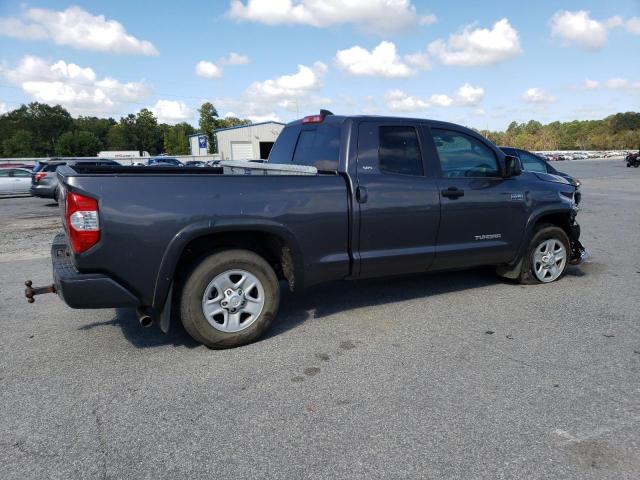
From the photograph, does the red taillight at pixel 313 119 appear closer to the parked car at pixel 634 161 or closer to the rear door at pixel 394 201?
the rear door at pixel 394 201

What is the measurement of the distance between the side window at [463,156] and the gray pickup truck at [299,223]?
2cm

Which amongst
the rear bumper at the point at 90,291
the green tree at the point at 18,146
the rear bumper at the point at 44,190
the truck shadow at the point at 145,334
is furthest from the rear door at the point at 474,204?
the green tree at the point at 18,146

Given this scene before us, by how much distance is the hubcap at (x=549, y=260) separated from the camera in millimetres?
5559

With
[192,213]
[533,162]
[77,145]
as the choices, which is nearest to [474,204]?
[192,213]

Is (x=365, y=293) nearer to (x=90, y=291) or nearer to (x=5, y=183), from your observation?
(x=90, y=291)

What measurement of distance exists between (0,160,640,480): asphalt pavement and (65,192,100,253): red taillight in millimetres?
997

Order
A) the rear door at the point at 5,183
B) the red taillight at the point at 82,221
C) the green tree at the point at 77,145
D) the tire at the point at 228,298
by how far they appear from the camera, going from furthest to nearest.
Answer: the green tree at the point at 77,145
the rear door at the point at 5,183
the tire at the point at 228,298
the red taillight at the point at 82,221

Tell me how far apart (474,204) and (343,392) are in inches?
103

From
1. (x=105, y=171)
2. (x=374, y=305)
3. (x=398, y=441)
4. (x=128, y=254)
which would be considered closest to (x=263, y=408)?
(x=398, y=441)

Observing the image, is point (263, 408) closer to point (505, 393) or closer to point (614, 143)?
point (505, 393)

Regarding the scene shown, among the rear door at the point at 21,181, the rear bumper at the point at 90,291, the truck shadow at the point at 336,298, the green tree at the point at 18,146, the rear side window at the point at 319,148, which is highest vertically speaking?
the green tree at the point at 18,146

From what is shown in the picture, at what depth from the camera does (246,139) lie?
47469 mm

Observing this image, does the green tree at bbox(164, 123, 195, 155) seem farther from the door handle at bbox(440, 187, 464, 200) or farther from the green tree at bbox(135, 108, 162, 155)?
the door handle at bbox(440, 187, 464, 200)

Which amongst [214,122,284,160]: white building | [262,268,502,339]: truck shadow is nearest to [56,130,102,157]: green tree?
[214,122,284,160]: white building
